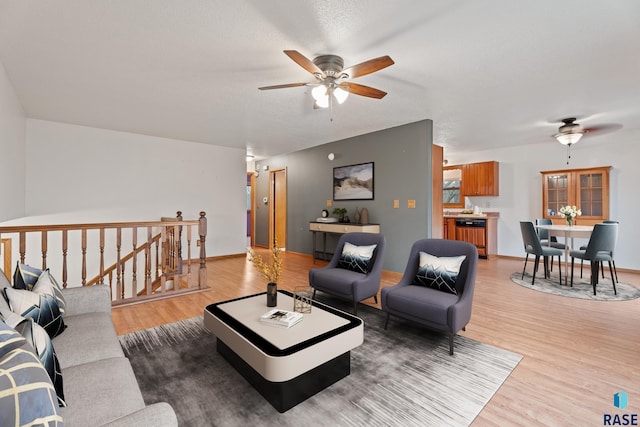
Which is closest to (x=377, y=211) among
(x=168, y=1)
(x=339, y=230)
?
(x=339, y=230)

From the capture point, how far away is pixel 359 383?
79.0 inches

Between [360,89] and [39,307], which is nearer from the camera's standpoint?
[39,307]

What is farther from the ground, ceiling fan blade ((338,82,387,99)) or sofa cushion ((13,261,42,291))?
ceiling fan blade ((338,82,387,99))

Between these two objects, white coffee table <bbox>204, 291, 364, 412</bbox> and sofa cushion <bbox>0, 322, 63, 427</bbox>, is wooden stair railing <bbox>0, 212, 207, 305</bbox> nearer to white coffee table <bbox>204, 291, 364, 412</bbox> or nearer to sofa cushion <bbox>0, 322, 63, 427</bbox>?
white coffee table <bbox>204, 291, 364, 412</bbox>

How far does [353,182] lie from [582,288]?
12.6 ft

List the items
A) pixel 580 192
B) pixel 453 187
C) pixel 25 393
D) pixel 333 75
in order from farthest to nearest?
1. pixel 453 187
2. pixel 580 192
3. pixel 333 75
4. pixel 25 393

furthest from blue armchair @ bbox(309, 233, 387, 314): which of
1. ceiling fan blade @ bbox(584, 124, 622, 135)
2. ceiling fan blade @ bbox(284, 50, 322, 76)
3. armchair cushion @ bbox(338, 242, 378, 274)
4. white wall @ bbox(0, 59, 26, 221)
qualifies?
ceiling fan blade @ bbox(584, 124, 622, 135)

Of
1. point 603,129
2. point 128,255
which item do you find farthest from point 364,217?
point 603,129

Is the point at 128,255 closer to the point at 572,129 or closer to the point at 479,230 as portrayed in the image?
the point at 479,230

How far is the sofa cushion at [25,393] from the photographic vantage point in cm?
73

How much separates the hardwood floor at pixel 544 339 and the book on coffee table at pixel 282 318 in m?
1.22

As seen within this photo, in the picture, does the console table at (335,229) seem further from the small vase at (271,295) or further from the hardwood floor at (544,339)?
the small vase at (271,295)

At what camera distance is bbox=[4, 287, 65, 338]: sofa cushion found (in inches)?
61.1

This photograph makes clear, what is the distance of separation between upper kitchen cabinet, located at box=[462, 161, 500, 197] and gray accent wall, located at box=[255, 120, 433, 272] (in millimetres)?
3014
